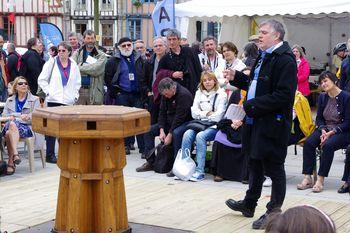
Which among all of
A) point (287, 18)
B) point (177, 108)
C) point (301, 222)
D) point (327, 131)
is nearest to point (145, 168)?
point (177, 108)

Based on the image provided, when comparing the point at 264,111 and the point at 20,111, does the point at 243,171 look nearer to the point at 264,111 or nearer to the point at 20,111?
the point at 264,111

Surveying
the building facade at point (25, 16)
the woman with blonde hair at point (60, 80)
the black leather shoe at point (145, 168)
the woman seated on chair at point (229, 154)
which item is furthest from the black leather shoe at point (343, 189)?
the building facade at point (25, 16)

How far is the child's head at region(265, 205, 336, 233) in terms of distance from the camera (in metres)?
1.86

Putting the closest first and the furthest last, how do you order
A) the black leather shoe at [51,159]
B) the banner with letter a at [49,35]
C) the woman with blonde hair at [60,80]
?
the woman with blonde hair at [60,80]
the black leather shoe at [51,159]
the banner with letter a at [49,35]

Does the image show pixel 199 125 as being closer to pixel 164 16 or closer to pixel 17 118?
pixel 17 118

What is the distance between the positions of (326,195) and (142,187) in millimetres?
2024

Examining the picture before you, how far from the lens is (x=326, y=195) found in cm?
688

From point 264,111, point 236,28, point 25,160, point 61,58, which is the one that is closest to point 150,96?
point 61,58

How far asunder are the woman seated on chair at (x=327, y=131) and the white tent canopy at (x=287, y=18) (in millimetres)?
5441

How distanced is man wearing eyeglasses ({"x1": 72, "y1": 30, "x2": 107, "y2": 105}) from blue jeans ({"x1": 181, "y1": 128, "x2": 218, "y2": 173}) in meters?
2.16

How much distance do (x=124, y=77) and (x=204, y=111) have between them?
2.04 m

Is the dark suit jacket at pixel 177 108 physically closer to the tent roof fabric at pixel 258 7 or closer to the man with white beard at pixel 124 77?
the man with white beard at pixel 124 77

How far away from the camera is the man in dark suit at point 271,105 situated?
5.24m

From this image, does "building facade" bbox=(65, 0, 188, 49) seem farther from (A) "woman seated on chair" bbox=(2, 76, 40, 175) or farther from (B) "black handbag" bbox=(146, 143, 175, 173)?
(B) "black handbag" bbox=(146, 143, 175, 173)
